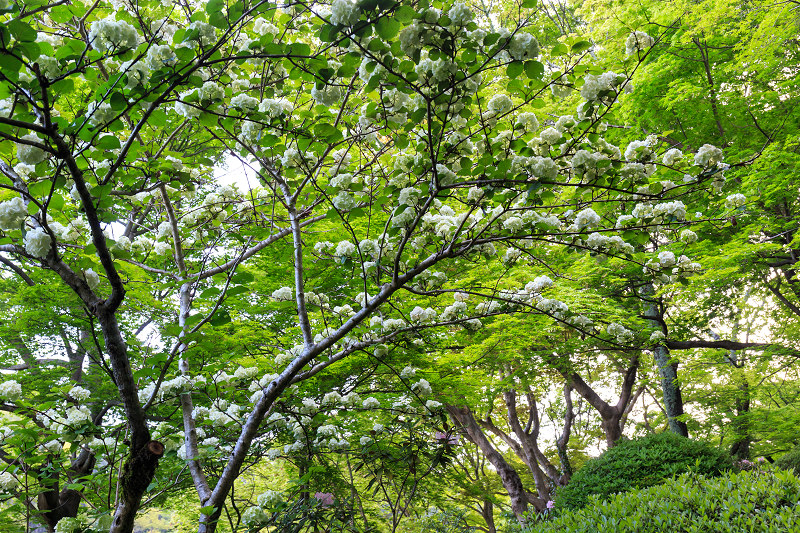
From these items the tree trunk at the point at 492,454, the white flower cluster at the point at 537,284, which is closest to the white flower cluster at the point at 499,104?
the white flower cluster at the point at 537,284

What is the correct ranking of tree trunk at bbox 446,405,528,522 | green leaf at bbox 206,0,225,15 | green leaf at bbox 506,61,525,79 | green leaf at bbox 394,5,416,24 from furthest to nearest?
tree trunk at bbox 446,405,528,522 < green leaf at bbox 506,61,525,79 < green leaf at bbox 206,0,225,15 < green leaf at bbox 394,5,416,24

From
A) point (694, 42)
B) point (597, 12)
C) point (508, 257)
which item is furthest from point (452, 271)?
point (597, 12)

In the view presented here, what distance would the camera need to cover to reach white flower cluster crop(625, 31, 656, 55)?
6.64 feet

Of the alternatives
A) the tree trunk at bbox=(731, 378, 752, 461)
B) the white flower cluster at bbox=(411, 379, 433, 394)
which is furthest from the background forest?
the tree trunk at bbox=(731, 378, 752, 461)

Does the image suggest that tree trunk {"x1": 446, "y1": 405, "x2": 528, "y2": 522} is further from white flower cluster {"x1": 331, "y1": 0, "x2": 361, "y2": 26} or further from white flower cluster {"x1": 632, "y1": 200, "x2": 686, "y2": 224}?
white flower cluster {"x1": 331, "y1": 0, "x2": 361, "y2": 26}

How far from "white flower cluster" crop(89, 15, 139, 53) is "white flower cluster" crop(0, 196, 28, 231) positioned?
619mm

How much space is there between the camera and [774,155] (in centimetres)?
510

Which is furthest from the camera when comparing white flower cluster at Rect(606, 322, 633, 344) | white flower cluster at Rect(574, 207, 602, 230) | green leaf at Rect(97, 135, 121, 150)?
white flower cluster at Rect(606, 322, 633, 344)

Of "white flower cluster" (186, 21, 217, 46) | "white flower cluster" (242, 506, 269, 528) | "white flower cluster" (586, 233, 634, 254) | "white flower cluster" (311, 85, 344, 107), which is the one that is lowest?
"white flower cluster" (242, 506, 269, 528)

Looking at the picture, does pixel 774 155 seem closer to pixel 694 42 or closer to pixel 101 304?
pixel 694 42

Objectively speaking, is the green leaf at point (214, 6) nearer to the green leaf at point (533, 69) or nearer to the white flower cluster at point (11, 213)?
the white flower cluster at point (11, 213)

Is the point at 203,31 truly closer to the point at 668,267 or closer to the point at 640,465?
the point at 668,267

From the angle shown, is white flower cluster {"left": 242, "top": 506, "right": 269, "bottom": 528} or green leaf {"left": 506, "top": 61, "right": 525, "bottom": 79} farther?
white flower cluster {"left": 242, "top": 506, "right": 269, "bottom": 528}

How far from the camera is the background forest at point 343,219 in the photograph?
1701 millimetres
